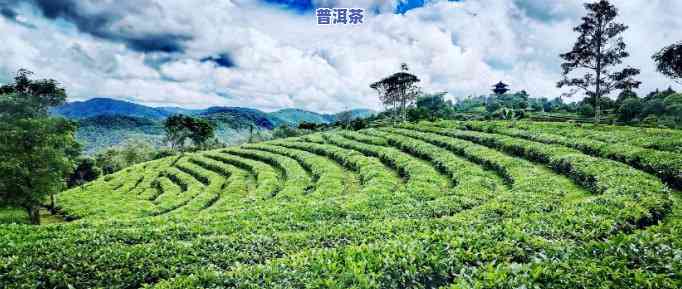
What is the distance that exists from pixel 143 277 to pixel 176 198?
28.3 meters

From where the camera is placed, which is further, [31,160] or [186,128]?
[186,128]

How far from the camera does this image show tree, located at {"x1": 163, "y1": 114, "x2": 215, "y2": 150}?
87.1 metres

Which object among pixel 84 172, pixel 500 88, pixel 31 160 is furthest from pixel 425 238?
pixel 500 88

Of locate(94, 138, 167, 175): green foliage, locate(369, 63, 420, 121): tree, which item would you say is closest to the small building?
locate(369, 63, 420, 121): tree

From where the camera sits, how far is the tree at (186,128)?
87.1 meters

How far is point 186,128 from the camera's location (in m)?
88.7

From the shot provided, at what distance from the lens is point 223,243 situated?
9531 millimetres

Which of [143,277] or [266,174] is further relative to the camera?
[266,174]

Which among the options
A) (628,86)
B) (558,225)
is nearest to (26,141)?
(558,225)

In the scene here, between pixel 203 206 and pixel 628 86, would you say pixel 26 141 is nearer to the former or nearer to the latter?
pixel 203 206

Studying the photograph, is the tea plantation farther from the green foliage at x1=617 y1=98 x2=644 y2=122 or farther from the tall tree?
the green foliage at x1=617 y1=98 x2=644 y2=122

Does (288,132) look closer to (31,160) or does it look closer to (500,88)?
(31,160)

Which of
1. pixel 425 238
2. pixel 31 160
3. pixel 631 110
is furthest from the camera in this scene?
pixel 631 110

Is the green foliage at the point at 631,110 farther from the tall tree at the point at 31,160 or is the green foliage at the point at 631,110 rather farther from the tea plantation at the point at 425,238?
the tall tree at the point at 31,160
